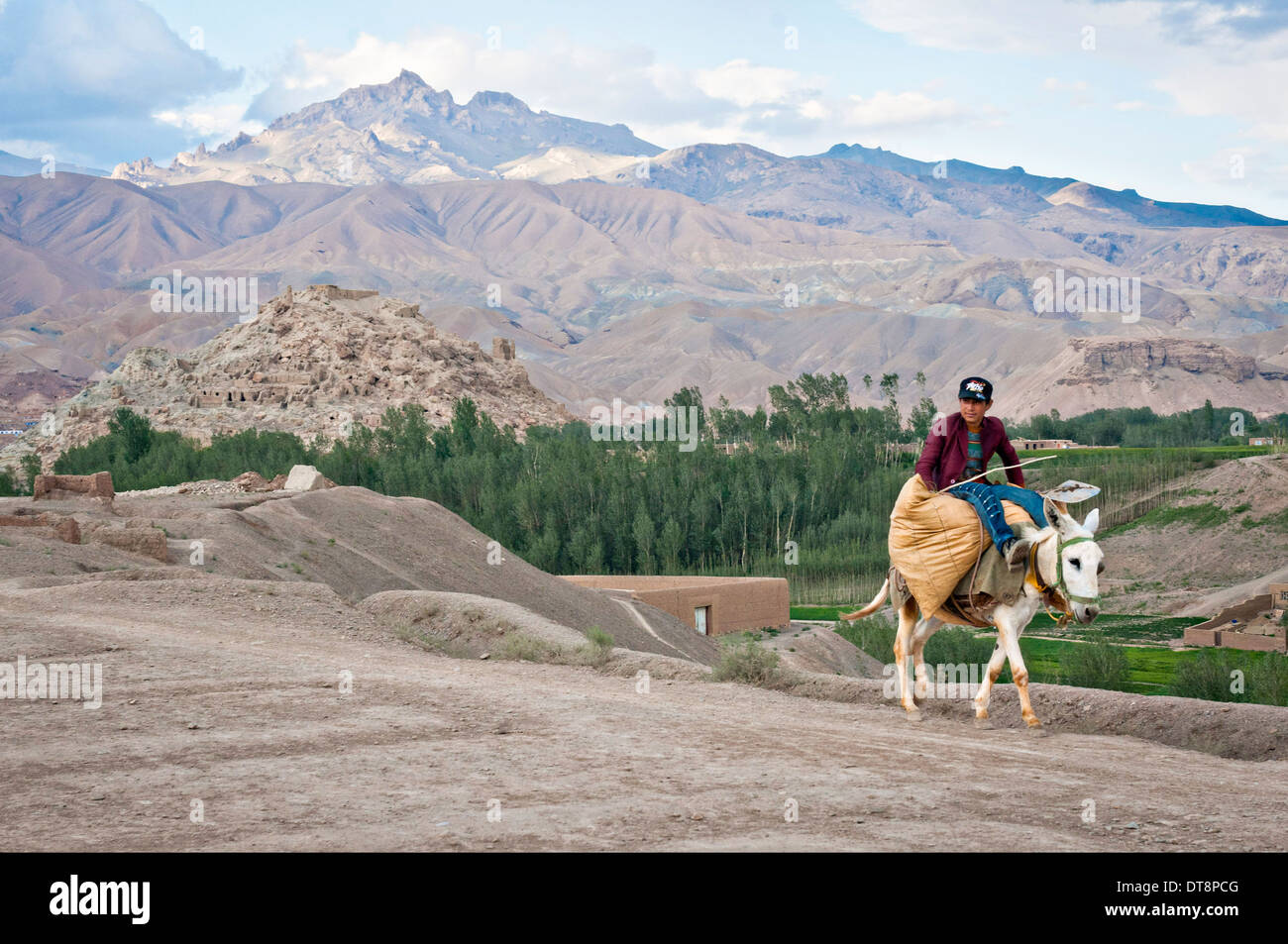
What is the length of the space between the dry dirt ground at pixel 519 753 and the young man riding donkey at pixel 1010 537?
0.90 m

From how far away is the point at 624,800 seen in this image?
6934mm

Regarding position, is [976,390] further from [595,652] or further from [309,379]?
[309,379]

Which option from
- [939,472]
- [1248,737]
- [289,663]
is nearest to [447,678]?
[289,663]

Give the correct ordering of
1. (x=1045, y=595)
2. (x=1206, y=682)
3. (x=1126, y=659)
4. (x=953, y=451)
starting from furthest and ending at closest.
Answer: (x=1126, y=659) < (x=1206, y=682) < (x=953, y=451) < (x=1045, y=595)

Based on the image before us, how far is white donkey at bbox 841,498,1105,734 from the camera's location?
8250 mm

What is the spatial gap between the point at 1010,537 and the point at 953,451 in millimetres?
827

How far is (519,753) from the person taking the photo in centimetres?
829

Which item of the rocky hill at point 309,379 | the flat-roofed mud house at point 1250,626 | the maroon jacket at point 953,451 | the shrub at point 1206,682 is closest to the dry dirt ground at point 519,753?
the maroon jacket at point 953,451

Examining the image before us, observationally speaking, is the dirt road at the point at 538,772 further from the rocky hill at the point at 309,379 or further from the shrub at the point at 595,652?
the rocky hill at the point at 309,379

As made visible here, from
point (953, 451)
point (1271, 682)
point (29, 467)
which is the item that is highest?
point (29, 467)

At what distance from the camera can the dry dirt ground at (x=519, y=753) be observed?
6.29 metres

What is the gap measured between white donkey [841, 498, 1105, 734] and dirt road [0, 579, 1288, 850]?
1.92 feet

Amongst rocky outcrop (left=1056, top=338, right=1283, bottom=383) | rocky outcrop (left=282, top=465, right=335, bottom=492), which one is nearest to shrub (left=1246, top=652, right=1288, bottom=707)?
rocky outcrop (left=282, top=465, right=335, bottom=492)

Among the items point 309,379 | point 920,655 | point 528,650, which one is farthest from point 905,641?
point 309,379
